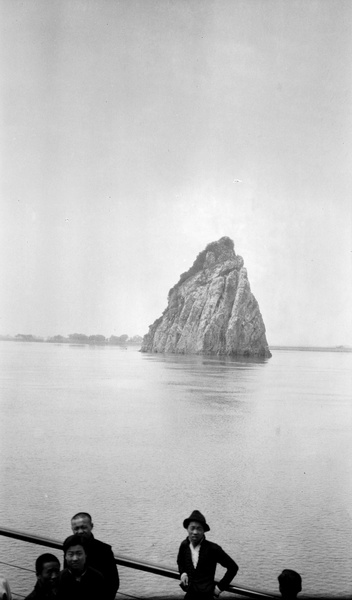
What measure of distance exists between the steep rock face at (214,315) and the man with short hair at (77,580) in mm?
101437

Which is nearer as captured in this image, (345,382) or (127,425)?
(127,425)

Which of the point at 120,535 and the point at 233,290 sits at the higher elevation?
the point at 233,290

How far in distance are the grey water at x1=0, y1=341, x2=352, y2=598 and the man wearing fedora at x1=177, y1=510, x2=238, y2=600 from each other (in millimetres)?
3549

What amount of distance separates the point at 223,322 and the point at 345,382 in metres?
59.9

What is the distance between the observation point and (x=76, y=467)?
1641 centimetres

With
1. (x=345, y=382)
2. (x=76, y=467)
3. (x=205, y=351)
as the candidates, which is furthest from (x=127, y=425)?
(x=205, y=351)

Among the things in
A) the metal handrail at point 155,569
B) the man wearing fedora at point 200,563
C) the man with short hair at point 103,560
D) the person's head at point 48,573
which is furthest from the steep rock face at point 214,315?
the person's head at point 48,573

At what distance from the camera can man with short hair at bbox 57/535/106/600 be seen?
12.4 ft

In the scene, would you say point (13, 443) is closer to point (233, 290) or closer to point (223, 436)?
point (223, 436)

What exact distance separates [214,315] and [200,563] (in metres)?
103

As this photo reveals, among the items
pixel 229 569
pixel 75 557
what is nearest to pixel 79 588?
pixel 75 557

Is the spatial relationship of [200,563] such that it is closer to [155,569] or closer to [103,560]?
[155,569]

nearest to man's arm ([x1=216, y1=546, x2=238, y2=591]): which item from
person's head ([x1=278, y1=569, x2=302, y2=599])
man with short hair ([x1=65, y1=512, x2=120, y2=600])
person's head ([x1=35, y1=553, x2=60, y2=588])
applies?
person's head ([x1=278, y1=569, x2=302, y2=599])

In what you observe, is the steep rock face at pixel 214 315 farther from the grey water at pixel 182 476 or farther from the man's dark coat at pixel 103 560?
the man's dark coat at pixel 103 560
